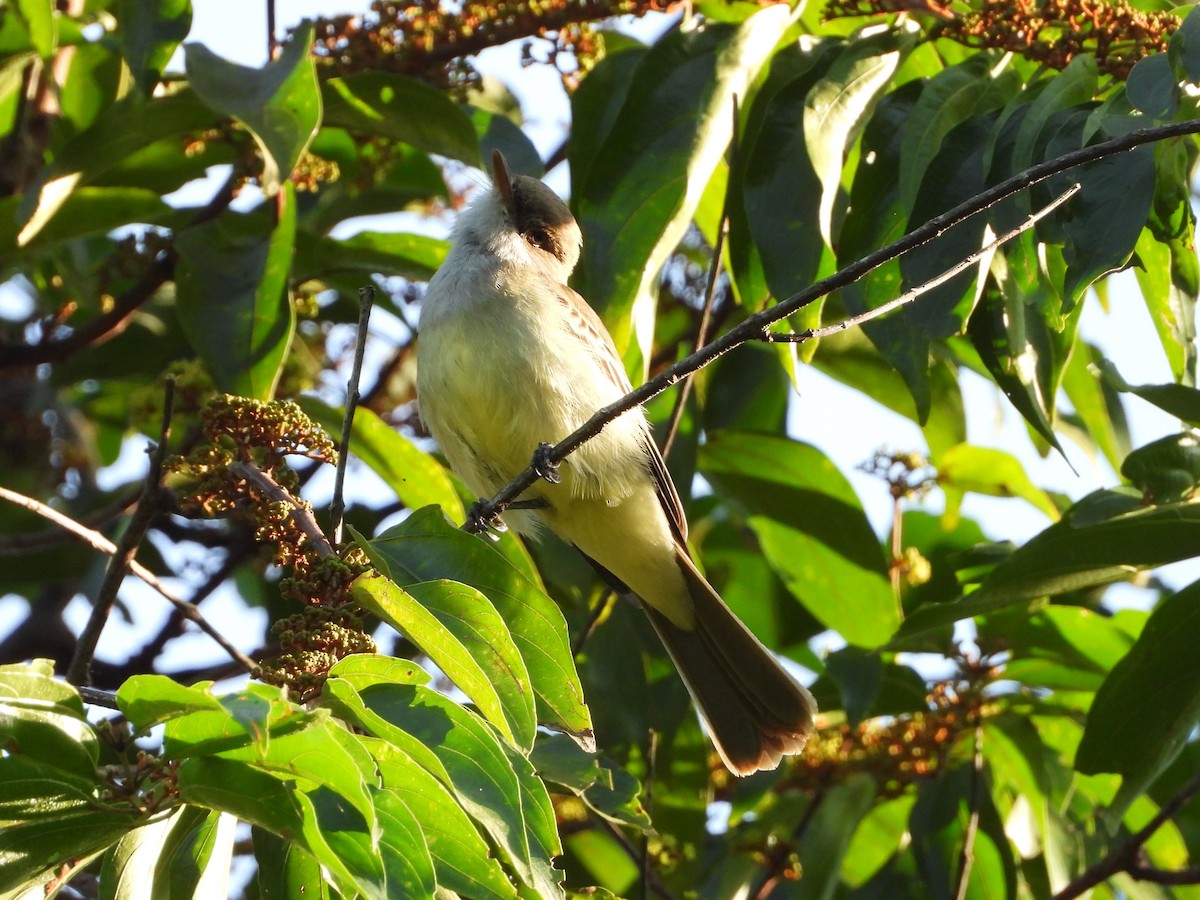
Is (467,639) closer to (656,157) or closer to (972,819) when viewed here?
(656,157)

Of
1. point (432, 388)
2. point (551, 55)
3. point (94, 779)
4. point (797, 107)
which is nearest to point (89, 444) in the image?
point (432, 388)

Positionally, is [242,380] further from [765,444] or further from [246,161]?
[765,444]

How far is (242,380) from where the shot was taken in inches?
145

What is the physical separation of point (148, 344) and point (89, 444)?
122 cm

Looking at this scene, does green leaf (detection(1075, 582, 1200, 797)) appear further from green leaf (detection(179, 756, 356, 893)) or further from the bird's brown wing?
green leaf (detection(179, 756, 356, 893))

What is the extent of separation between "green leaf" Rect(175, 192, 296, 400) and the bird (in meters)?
0.72

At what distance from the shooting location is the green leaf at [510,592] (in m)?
2.62

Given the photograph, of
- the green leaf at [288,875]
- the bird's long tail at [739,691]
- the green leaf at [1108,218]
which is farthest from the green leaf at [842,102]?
the green leaf at [288,875]

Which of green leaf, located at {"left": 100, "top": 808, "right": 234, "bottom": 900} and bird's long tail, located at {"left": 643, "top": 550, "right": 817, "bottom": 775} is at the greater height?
bird's long tail, located at {"left": 643, "top": 550, "right": 817, "bottom": 775}

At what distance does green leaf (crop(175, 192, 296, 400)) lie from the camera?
369 cm

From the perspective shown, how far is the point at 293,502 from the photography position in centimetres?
274

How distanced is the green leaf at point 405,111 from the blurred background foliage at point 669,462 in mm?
17

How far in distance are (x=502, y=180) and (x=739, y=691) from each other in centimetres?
206

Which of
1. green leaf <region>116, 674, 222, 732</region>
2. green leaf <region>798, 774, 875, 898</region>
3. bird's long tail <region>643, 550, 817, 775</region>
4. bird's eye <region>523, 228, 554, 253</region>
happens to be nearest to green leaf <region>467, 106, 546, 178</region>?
bird's eye <region>523, 228, 554, 253</region>
